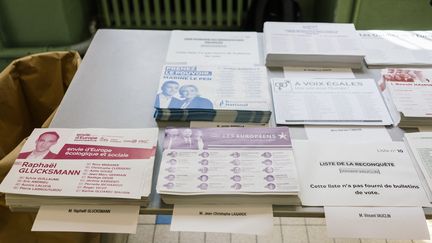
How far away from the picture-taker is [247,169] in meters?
0.71

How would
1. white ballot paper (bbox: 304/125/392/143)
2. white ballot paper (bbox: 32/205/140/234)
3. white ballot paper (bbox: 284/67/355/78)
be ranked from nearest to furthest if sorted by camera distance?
white ballot paper (bbox: 32/205/140/234) < white ballot paper (bbox: 304/125/392/143) < white ballot paper (bbox: 284/67/355/78)

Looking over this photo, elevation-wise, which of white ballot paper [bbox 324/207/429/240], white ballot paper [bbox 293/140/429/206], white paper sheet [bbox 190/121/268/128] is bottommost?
white ballot paper [bbox 324/207/429/240]

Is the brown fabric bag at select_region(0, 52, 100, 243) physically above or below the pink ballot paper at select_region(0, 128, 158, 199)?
above

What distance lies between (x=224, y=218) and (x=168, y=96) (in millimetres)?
333

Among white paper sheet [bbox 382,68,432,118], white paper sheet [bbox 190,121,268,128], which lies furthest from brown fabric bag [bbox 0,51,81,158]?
white paper sheet [bbox 382,68,432,118]

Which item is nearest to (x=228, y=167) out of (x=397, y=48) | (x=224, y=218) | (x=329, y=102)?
(x=224, y=218)

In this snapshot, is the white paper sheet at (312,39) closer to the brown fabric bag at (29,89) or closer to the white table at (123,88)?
the white table at (123,88)

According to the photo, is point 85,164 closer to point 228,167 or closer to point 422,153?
point 228,167

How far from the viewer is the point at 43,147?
76cm

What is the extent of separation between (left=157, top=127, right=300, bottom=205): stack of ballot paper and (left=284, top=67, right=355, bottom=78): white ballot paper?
0.89ft

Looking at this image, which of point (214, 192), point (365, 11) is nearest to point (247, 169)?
point (214, 192)

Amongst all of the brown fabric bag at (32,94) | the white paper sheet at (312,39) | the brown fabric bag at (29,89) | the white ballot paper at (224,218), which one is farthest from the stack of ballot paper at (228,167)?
the brown fabric bag at (29,89)

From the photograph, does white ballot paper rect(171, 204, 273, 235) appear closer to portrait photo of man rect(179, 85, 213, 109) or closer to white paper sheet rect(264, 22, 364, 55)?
portrait photo of man rect(179, 85, 213, 109)

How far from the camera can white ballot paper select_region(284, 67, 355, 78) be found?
1004 mm
